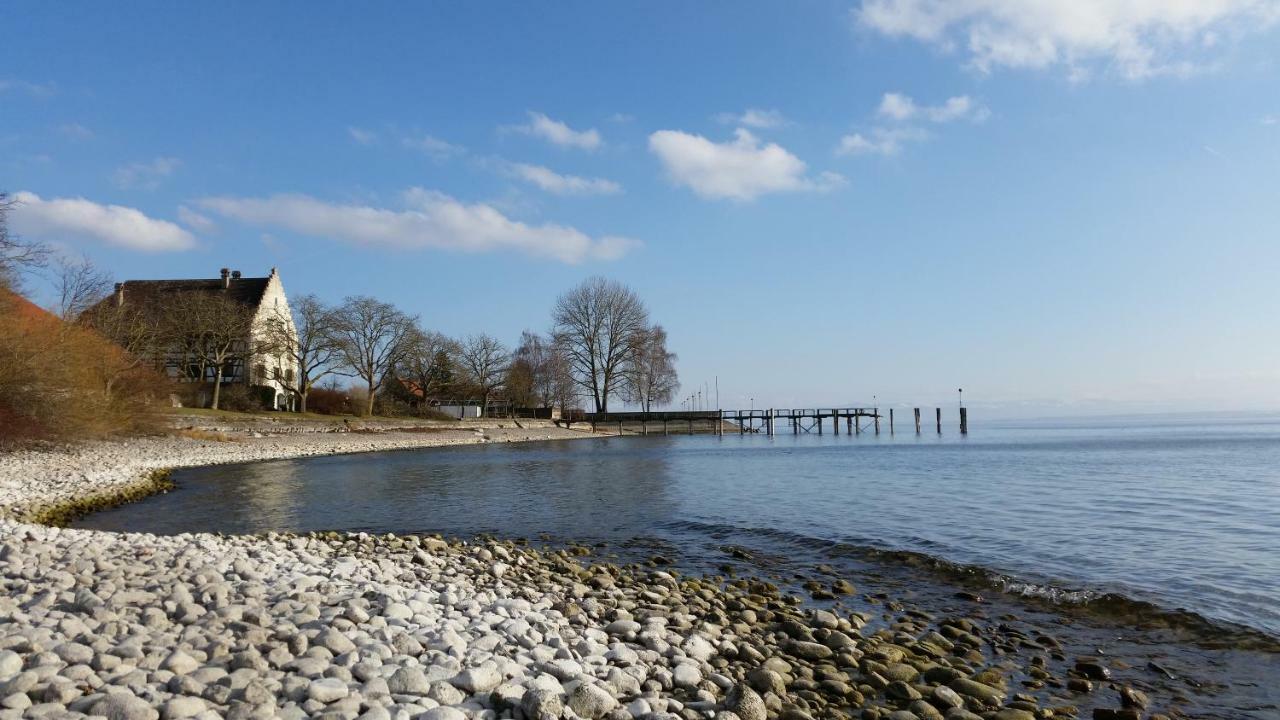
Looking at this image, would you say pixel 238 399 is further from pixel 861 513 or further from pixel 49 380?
pixel 861 513

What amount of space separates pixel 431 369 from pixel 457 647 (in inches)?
2763

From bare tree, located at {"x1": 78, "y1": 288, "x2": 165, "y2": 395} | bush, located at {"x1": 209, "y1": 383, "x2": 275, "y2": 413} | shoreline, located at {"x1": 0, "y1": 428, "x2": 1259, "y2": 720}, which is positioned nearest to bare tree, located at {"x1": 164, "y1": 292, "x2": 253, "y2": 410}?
bush, located at {"x1": 209, "y1": 383, "x2": 275, "y2": 413}

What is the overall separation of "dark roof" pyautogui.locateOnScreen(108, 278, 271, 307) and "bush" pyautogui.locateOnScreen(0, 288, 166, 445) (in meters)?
37.7

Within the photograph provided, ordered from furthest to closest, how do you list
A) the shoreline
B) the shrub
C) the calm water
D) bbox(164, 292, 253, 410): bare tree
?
the shrub, bbox(164, 292, 253, 410): bare tree, the calm water, the shoreline

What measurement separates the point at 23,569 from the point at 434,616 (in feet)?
12.0

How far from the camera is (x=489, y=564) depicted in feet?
30.2

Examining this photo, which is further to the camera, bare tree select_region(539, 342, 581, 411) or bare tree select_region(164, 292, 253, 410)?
bare tree select_region(539, 342, 581, 411)

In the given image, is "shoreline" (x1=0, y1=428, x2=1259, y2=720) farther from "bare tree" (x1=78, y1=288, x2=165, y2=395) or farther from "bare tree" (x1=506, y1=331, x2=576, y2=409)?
"bare tree" (x1=506, y1=331, x2=576, y2=409)

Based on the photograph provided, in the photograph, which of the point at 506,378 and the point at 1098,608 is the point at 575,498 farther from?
the point at 506,378

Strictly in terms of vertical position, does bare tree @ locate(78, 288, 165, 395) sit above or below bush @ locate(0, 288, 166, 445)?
above

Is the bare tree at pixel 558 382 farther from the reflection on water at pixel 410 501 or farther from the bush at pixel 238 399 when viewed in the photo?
the reflection on water at pixel 410 501

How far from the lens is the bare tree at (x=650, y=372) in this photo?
249ft

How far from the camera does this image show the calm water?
1028cm

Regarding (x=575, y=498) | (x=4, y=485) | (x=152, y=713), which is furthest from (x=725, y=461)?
(x=152, y=713)
